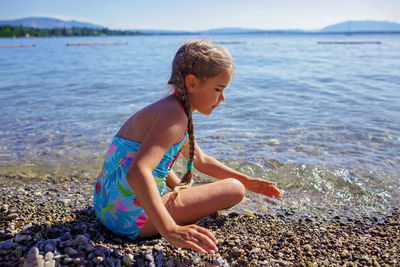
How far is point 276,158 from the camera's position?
498 cm

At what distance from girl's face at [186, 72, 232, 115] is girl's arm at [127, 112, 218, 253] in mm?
398

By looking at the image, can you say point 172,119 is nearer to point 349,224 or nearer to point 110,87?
point 349,224

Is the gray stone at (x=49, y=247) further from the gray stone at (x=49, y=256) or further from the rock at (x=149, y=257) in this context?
the rock at (x=149, y=257)

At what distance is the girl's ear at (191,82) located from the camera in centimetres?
238

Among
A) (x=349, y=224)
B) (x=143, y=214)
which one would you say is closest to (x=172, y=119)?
(x=143, y=214)

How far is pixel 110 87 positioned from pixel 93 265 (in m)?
10.4

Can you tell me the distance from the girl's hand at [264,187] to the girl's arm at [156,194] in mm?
1254

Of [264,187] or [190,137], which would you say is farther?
[264,187]

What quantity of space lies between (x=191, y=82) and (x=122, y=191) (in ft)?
3.14

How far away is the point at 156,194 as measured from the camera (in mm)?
2104

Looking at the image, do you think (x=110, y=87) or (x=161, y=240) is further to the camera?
(x=110, y=87)

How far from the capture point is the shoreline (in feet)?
7.34

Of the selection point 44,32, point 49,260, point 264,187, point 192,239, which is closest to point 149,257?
point 192,239

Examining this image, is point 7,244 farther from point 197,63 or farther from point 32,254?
point 197,63
